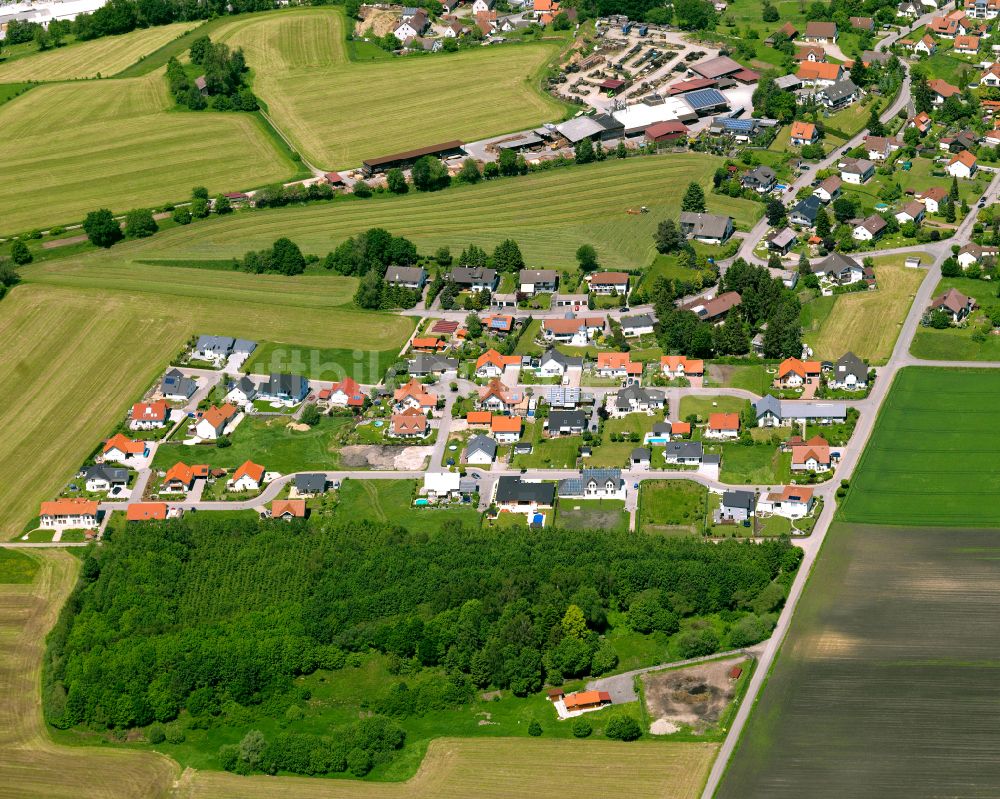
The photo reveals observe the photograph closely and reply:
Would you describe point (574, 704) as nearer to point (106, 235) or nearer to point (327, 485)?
point (327, 485)

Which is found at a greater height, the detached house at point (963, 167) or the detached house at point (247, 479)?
the detached house at point (247, 479)

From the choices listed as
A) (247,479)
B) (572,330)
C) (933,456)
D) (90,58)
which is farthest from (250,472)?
(90,58)

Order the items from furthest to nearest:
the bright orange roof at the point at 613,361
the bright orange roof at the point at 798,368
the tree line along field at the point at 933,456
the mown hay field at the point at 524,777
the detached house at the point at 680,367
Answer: the bright orange roof at the point at 613,361 < the detached house at the point at 680,367 < the bright orange roof at the point at 798,368 < the tree line along field at the point at 933,456 < the mown hay field at the point at 524,777

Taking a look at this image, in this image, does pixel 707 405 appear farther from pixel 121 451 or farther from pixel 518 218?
pixel 121 451

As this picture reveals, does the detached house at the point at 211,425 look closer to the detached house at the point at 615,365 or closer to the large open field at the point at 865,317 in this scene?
the detached house at the point at 615,365

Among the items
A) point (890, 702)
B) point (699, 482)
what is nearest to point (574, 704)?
point (890, 702)

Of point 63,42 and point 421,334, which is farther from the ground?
point 63,42

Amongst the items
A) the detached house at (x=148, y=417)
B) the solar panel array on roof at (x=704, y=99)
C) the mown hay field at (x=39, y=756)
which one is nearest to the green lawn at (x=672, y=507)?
the mown hay field at (x=39, y=756)
